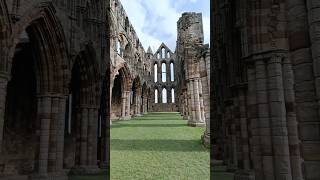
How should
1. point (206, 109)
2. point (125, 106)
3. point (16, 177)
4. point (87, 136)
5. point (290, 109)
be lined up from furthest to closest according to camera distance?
point (125, 106)
point (206, 109)
point (87, 136)
point (16, 177)
point (290, 109)

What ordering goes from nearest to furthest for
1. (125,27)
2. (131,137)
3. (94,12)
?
(94,12) → (131,137) → (125,27)

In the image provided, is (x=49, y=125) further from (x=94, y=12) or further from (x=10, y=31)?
(x=94, y=12)

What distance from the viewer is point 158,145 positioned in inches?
613

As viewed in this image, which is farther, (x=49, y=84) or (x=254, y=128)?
(x=49, y=84)

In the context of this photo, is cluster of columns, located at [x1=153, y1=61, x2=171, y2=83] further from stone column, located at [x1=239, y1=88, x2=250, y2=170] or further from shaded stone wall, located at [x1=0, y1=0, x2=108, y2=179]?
stone column, located at [x1=239, y1=88, x2=250, y2=170]

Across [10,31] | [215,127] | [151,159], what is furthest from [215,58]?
[10,31]

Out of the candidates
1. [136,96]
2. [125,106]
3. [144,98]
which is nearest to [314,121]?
[125,106]

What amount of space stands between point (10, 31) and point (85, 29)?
19.1 ft

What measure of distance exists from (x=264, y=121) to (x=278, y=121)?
27cm

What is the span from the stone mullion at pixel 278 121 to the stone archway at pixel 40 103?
23.3 ft

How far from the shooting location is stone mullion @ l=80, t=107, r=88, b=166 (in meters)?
14.3

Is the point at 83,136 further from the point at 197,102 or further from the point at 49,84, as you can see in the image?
the point at 197,102

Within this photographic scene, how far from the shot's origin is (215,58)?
15.5m

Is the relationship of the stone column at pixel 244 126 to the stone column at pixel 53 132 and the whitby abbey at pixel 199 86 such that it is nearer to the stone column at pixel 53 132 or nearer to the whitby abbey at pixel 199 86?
the whitby abbey at pixel 199 86
